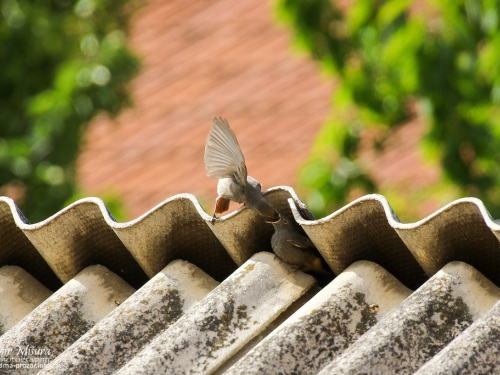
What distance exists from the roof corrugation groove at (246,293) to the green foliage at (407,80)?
4427 mm

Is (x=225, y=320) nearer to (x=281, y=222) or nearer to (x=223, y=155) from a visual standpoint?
(x=281, y=222)

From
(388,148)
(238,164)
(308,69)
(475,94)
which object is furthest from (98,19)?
(238,164)

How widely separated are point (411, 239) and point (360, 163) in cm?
576

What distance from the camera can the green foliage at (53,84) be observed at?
8141 millimetres

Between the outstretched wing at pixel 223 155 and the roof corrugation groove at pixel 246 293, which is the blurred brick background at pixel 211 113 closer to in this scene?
the outstretched wing at pixel 223 155

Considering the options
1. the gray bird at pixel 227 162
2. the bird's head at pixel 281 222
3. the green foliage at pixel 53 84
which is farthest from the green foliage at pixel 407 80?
the bird's head at pixel 281 222

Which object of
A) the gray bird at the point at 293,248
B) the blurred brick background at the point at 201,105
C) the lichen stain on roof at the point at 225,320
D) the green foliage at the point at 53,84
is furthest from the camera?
the blurred brick background at the point at 201,105

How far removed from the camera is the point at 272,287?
2.73 metres

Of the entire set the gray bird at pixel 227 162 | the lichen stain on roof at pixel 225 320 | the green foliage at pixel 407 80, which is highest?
the gray bird at pixel 227 162

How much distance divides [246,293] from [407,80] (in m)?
5.13

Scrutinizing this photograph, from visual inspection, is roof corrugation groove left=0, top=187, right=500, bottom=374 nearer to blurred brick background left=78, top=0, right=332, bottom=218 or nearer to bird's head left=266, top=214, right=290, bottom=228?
bird's head left=266, top=214, right=290, bottom=228

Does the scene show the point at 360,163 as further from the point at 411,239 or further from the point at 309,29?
the point at 411,239

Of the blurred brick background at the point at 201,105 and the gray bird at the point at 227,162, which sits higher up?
the gray bird at the point at 227,162

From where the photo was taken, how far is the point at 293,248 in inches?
107
